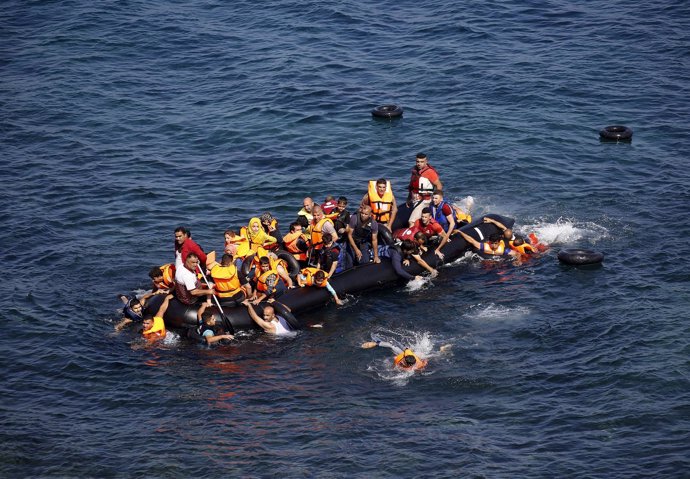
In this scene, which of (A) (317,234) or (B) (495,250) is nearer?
(A) (317,234)

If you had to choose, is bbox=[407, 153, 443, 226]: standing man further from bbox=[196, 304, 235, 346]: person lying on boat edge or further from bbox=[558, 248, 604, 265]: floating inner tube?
bbox=[196, 304, 235, 346]: person lying on boat edge

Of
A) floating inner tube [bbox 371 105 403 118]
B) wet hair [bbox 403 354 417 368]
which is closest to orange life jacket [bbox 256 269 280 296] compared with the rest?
wet hair [bbox 403 354 417 368]

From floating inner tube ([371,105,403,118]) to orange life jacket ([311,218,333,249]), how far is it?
11.6 m

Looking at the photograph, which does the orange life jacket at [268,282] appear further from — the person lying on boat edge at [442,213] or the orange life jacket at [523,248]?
the orange life jacket at [523,248]

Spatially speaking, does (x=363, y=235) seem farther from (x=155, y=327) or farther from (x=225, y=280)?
(x=155, y=327)

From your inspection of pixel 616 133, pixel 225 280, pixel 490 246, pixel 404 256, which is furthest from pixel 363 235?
pixel 616 133

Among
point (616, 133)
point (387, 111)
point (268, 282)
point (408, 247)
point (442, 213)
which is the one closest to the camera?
point (268, 282)

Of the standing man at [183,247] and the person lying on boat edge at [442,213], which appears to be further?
the person lying on boat edge at [442,213]

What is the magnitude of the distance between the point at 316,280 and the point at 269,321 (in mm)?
1710

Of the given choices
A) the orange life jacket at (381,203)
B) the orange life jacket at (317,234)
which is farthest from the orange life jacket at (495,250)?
the orange life jacket at (317,234)

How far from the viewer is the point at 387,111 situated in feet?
109

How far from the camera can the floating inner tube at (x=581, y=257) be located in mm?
23234

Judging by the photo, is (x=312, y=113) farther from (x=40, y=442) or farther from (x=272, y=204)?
(x=40, y=442)

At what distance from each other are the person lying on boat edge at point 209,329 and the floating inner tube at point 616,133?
16368 millimetres
